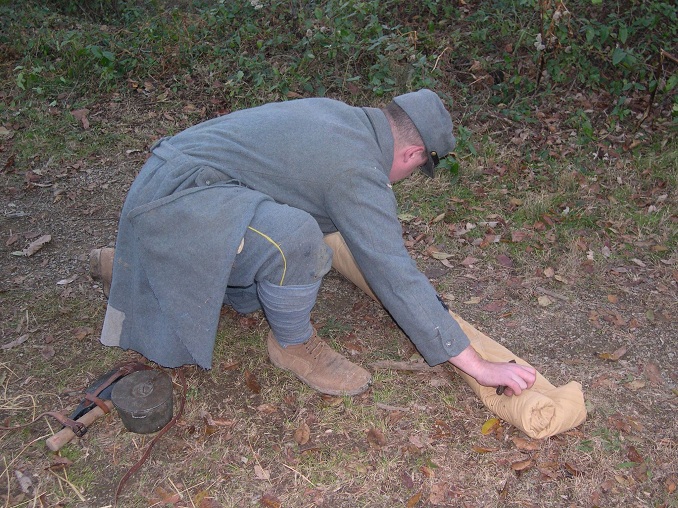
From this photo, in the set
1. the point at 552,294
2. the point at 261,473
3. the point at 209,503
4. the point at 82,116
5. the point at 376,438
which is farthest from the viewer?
the point at 82,116

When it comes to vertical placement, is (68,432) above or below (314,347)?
below

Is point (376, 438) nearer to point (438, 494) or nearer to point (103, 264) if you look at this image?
point (438, 494)

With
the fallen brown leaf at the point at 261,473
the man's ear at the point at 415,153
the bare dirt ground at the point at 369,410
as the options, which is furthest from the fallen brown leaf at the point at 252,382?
the man's ear at the point at 415,153

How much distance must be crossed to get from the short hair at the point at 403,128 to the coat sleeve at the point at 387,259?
279mm

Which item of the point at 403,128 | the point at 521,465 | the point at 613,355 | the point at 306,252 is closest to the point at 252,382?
the point at 306,252

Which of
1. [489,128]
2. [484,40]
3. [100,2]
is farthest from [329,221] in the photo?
[100,2]

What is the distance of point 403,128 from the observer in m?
2.77

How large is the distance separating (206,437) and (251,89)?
3548mm

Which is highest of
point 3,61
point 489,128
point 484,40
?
point 484,40

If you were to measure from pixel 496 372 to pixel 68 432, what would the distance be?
1.74 meters

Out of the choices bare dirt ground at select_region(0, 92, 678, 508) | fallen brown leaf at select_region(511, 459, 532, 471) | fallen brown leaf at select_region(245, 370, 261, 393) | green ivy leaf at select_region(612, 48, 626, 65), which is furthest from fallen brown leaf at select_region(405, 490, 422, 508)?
green ivy leaf at select_region(612, 48, 626, 65)

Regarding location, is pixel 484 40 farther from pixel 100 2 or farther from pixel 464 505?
pixel 464 505

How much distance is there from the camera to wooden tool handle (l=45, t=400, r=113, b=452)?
2604mm

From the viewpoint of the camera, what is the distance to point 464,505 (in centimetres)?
244
